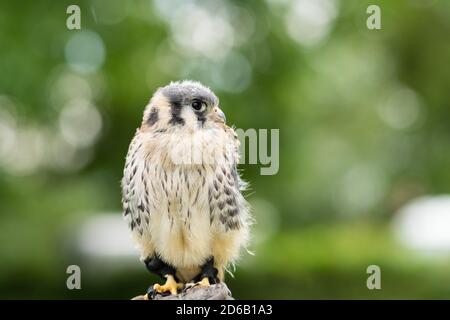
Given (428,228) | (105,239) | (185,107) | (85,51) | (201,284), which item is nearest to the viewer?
(185,107)

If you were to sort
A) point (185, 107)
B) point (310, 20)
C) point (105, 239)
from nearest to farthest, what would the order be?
point (185, 107)
point (105, 239)
point (310, 20)

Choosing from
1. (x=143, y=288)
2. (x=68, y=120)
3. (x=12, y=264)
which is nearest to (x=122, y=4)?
(x=68, y=120)

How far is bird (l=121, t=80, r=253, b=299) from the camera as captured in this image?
2.31 meters

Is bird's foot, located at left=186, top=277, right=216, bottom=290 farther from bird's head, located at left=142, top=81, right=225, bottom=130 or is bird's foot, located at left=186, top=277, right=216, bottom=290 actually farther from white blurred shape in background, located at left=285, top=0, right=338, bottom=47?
white blurred shape in background, located at left=285, top=0, right=338, bottom=47

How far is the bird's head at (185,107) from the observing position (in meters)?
2.06

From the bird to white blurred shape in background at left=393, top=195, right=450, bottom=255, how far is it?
542 centimetres

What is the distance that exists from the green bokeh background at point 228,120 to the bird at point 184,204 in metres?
3.02

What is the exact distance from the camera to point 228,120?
6.83 meters

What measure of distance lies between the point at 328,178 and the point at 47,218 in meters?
7.10

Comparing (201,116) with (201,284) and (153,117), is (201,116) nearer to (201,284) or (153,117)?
(153,117)

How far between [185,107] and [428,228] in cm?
701

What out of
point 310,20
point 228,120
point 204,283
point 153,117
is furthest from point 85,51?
point 153,117

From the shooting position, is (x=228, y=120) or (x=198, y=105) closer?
(x=198, y=105)

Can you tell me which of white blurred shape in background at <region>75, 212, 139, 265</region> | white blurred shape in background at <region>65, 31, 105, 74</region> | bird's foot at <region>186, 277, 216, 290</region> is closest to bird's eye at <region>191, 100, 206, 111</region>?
bird's foot at <region>186, 277, 216, 290</region>
